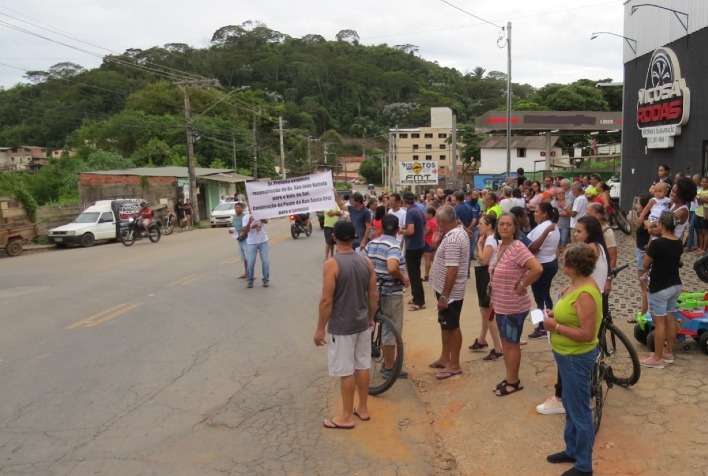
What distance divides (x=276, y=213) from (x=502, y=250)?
4.48 meters

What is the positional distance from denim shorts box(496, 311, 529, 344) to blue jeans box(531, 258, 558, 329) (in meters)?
1.58

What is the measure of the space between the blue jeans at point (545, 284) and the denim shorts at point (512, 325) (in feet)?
5.17

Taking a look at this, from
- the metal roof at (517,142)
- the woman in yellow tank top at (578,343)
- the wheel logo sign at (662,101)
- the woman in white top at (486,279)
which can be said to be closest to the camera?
the woman in yellow tank top at (578,343)

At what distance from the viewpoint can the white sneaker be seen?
4867 mm

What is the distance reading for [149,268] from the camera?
1439 centimetres

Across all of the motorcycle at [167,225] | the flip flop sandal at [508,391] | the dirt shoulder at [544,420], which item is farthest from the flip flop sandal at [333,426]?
the motorcycle at [167,225]

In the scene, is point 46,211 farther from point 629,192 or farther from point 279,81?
point 279,81

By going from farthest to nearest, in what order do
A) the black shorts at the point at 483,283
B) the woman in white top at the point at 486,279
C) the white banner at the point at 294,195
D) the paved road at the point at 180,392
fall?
1. the white banner at the point at 294,195
2. the black shorts at the point at 483,283
3. the woman in white top at the point at 486,279
4. the paved road at the point at 180,392

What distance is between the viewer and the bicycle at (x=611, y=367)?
4459mm

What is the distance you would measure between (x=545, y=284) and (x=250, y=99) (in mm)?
70378

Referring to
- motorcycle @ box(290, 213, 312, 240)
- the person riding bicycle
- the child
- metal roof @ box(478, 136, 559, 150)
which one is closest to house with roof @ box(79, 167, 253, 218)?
the person riding bicycle

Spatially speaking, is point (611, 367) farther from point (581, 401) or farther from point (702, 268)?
point (702, 268)

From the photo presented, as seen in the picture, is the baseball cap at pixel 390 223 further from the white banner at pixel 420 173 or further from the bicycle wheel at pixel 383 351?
the white banner at pixel 420 173

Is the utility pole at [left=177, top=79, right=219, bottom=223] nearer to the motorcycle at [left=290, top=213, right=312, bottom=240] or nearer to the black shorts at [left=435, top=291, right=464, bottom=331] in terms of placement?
the motorcycle at [left=290, top=213, right=312, bottom=240]
